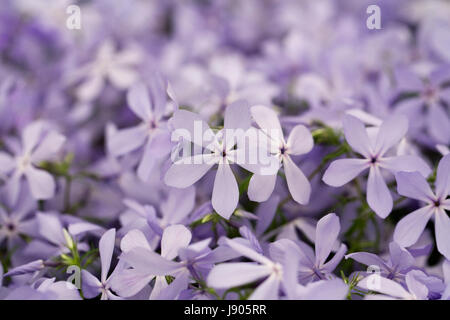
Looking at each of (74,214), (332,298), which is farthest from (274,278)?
(74,214)

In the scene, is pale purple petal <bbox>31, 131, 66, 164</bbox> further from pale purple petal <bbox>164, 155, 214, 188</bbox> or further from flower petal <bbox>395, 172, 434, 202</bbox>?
flower petal <bbox>395, 172, 434, 202</bbox>

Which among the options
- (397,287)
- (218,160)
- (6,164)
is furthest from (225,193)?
(6,164)

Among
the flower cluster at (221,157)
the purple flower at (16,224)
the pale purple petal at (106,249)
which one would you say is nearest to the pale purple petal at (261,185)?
the flower cluster at (221,157)

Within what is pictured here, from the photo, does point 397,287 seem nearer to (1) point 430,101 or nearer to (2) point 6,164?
(1) point 430,101

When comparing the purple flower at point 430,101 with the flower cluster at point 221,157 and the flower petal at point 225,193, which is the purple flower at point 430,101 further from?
the flower petal at point 225,193

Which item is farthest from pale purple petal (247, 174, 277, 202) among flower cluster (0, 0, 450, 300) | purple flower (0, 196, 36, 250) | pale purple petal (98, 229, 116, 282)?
purple flower (0, 196, 36, 250)
